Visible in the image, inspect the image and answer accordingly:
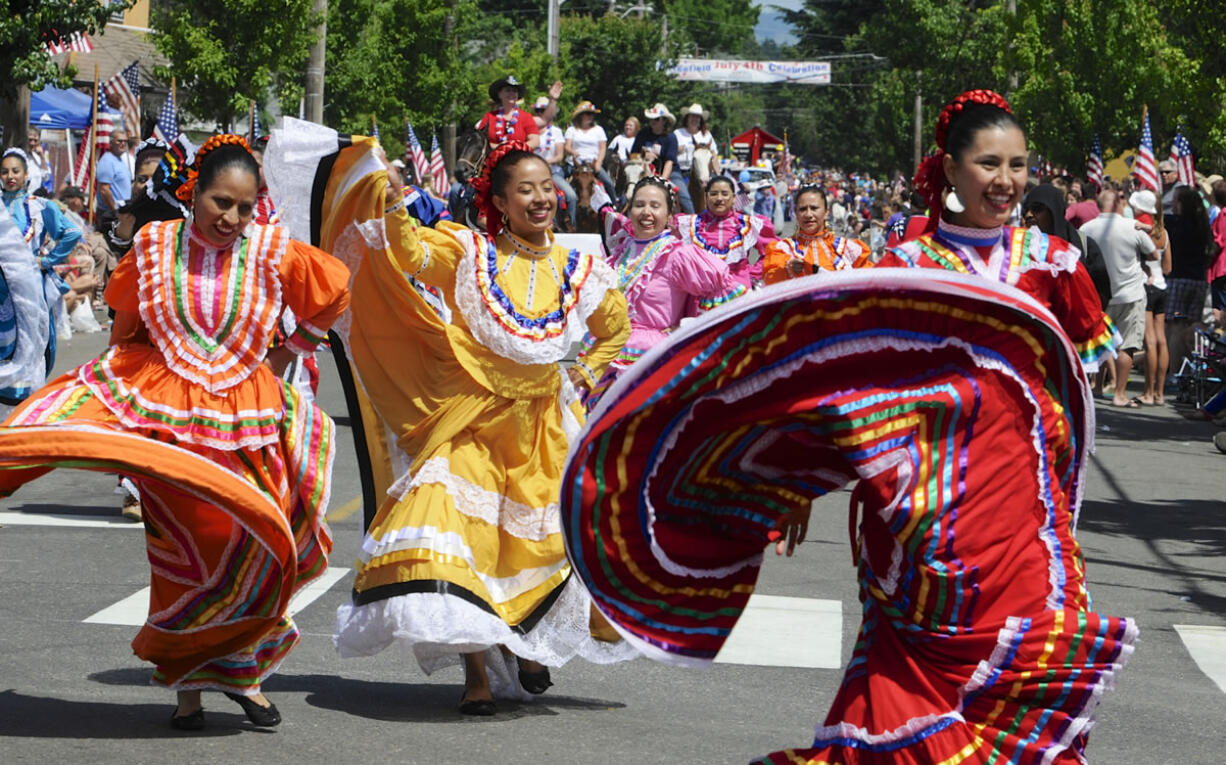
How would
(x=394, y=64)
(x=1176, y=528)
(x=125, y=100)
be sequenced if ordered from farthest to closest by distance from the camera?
(x=394, y=64), (x=125, y=100), (x=1176, y=528)

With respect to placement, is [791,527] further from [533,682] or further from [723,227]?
[723,227]

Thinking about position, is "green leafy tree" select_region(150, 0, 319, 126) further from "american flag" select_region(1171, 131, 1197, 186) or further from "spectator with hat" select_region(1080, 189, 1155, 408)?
"spectator with hat" select_region(1080, 189, 1155, 408)

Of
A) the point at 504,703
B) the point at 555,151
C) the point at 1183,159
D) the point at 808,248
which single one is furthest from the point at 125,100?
the point at 504,703

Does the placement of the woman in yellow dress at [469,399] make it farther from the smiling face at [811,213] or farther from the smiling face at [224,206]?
the smiling face at [811,213]

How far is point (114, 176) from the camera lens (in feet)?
69.0

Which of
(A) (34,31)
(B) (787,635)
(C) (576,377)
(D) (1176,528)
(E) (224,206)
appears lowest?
(D) (1176,528)

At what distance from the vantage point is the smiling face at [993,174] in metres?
4.35

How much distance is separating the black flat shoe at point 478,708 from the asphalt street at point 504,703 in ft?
0.14

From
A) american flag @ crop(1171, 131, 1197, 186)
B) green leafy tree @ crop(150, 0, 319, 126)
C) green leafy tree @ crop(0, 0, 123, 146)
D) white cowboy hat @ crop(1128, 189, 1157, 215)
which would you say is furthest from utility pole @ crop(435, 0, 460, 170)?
white cowboy hat @ crop(1128, 189, 1157, 215)

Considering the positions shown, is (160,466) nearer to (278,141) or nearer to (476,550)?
(476,550)

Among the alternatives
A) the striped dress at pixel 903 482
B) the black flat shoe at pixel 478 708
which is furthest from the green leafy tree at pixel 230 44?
the striped dress at pixel 903 482

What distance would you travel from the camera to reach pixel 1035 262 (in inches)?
173

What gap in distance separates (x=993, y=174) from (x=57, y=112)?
27640 mm

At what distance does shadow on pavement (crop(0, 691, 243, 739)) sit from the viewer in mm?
5707
